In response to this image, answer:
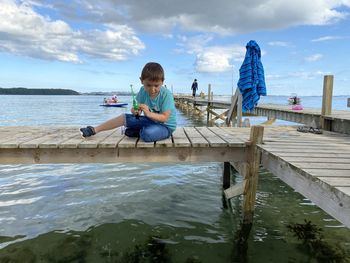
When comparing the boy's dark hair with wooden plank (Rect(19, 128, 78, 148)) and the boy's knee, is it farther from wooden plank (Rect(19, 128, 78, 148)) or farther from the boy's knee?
wooden plank (Rect(19, 128, 78, 148))

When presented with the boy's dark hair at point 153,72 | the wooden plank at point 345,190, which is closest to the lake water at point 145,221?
the wooden plank at point 345,190

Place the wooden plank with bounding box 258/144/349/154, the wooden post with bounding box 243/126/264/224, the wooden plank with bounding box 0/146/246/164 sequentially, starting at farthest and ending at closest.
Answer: the wooden post with bounding box 243/126/264/224 → the wooden plank with bounding box 0/146/246/164 → the wooden plank with bounding box 258/144/349/154

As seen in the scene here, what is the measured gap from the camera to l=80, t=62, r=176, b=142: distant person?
4582mm

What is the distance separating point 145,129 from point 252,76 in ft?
14.0

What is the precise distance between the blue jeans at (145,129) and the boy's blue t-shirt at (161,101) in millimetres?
176

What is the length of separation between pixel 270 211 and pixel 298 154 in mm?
2567

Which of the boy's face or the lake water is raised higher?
the boy's face

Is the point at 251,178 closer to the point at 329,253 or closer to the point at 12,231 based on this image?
the point at 329,253

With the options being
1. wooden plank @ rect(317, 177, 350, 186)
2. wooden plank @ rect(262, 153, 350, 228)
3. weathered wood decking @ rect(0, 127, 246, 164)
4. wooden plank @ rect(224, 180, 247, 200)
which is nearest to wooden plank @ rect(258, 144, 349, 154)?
wooden plank @ rect(262, 153, 350, 228)

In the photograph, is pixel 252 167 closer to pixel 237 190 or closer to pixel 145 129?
pixel 237 190

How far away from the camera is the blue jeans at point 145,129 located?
4773 millimetres

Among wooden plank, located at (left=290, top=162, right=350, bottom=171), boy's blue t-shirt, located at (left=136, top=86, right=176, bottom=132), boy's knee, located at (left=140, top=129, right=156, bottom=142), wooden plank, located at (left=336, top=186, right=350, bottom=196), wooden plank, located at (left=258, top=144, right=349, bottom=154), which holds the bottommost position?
wooden plank, located at (left=336, top=186, right=350, bottom=196)

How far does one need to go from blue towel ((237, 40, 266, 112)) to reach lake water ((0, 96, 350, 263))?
2347 millimetres

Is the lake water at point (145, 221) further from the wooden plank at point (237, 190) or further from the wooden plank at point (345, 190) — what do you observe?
the wooden plank at point (345, 190)
